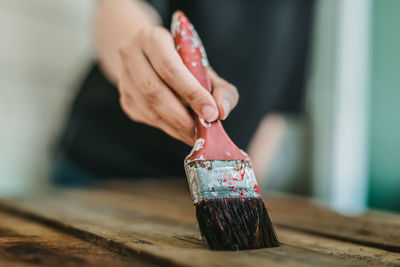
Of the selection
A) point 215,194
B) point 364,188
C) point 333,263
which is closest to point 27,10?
point 215,194

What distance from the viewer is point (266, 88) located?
143 cm

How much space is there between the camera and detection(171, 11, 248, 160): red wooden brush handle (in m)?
0.53

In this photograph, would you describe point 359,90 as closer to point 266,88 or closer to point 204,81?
point 266,88

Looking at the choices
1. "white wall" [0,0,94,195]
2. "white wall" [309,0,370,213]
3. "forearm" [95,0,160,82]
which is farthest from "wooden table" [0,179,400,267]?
"white wall" [309,0,370,213]

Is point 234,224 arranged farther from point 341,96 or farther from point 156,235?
point 341,96

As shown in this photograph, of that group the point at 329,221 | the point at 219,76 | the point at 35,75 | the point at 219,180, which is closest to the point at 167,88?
the point at 219,180

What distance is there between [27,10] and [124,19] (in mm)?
712

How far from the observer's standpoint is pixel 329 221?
732mm

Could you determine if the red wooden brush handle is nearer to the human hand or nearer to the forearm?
the human hand

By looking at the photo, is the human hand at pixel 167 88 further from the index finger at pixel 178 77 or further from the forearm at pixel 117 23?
the forearm at pixel 117 23

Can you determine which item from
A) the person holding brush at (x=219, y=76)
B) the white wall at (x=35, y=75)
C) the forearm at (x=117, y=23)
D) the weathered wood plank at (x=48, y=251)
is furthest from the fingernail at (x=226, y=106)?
the white wall at (x=35, y=75)

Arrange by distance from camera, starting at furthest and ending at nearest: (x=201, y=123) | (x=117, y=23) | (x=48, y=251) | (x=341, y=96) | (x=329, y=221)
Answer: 1. (x=341, y=96)
2. (x=117, y=23)
3. (x=329, y=221)
4. (x=201, y=123)
5. (x=48, y=251)

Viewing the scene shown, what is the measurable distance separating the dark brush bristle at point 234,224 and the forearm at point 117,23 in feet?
1.60

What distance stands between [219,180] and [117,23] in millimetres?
576
